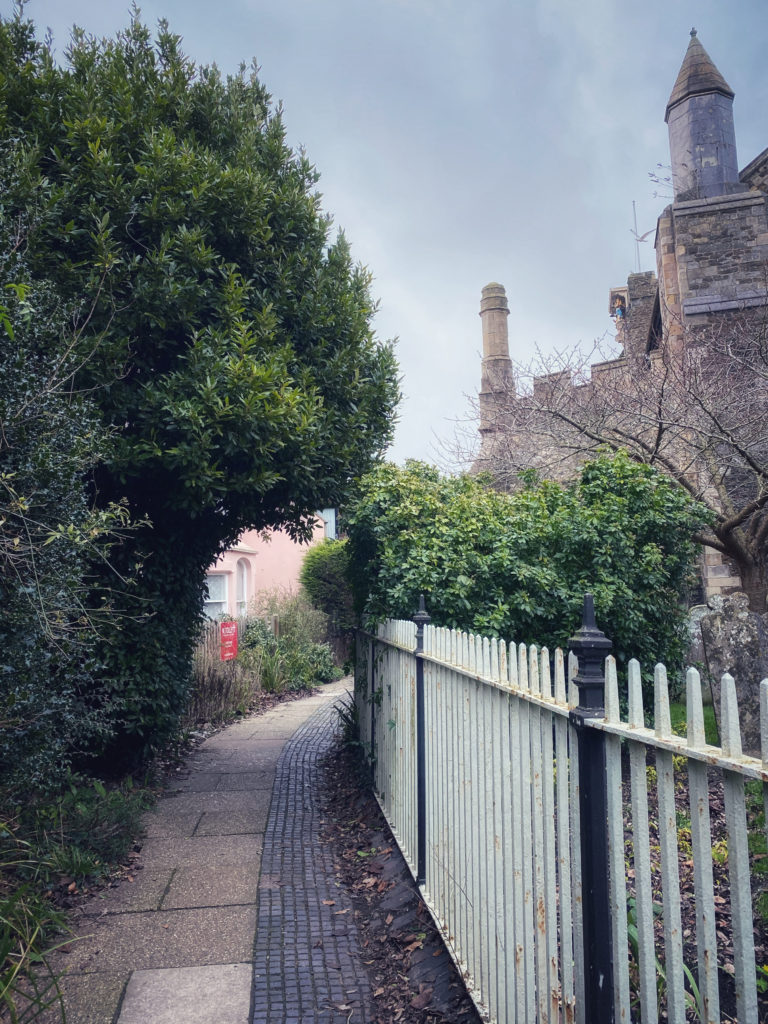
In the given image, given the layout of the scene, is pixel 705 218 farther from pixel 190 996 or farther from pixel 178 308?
pixel 190 996

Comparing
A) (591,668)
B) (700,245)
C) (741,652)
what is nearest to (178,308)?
(591,668)

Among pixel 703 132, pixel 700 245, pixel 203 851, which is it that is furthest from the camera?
pixel 703 132

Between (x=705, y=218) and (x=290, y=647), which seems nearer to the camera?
(x=290, y=647)

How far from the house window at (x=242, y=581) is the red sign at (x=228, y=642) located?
7256 millimetres

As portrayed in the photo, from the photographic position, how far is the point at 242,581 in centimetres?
1978

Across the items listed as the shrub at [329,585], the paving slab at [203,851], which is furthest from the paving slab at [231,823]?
the shrub at [329,585]

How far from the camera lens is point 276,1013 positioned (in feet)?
10.9

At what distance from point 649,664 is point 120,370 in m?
5.65

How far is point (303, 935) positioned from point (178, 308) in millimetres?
4792

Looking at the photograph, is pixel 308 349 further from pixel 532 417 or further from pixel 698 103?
pixel 698 103

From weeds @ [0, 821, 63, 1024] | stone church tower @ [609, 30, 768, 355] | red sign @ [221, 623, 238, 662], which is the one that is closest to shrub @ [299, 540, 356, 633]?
red sign @ [221, 623, 238, 662]

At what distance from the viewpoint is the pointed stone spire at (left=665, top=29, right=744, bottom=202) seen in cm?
1833

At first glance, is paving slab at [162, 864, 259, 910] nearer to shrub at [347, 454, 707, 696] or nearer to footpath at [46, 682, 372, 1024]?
footpath at [46, 682, 372, 1024]

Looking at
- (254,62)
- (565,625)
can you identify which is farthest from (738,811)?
(254,62)
